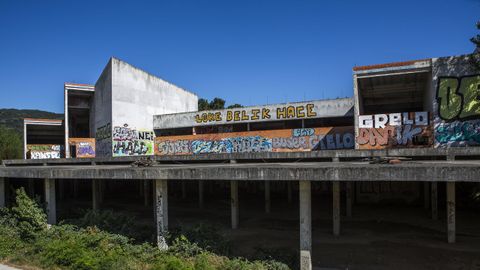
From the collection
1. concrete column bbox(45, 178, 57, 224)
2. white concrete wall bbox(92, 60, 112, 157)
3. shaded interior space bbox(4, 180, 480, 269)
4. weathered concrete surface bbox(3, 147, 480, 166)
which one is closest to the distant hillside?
white concrete wall bbox(92, 60, 112, 157)

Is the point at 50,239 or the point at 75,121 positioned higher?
the point at 75,121

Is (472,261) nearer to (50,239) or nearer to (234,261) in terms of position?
(234,261)

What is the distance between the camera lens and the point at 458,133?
929 inches

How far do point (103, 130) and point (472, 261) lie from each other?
35.4 meters

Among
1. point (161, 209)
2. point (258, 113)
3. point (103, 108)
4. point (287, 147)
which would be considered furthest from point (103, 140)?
point (161, 209)

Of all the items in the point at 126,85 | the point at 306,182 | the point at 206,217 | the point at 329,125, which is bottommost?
the point at 206,217

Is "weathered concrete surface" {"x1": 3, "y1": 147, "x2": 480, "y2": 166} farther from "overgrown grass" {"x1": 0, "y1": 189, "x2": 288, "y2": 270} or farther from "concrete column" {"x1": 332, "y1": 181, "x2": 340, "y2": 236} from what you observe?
"overgrown grass" {"x1": 0, "y1": 189, "x2": 288, "y2": 270}

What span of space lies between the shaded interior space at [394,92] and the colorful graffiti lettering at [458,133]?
10.7 feet

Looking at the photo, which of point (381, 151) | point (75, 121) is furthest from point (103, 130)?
point (381, 151)

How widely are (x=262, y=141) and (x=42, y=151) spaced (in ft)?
109

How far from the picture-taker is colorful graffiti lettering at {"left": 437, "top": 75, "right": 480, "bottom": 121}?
2280cm

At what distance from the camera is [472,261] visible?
1403 centimetres

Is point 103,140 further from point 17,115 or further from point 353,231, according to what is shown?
point 17,115

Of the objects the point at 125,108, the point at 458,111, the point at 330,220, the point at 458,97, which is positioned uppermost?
the point at 125,108
